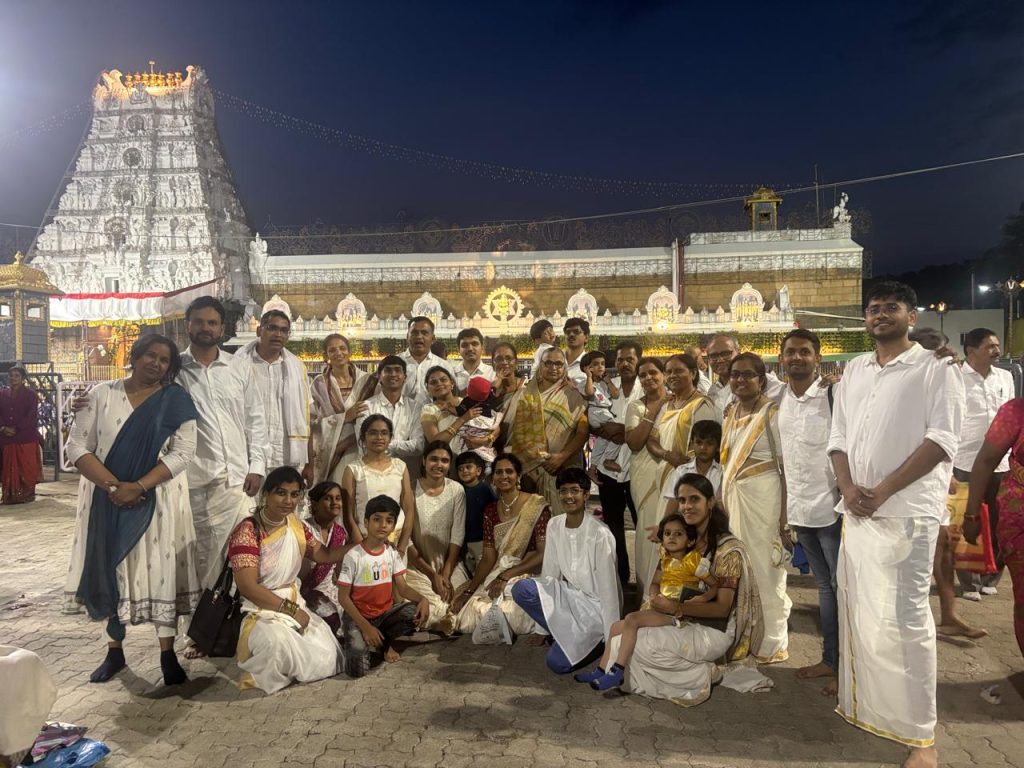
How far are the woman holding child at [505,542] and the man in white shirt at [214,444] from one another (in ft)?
4.83

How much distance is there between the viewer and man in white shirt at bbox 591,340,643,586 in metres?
4.98

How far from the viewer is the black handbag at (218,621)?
3.63 meters

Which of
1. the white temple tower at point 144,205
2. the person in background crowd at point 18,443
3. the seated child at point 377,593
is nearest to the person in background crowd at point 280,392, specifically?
the seated child at point 377,593

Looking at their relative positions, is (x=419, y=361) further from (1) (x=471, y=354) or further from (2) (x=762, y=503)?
(2) (x=762, y=503)

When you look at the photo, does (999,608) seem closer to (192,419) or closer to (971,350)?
(971,350)

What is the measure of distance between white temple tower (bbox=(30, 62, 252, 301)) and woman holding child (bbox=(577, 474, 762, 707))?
27.2 m

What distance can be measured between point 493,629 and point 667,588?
1154 millimetres

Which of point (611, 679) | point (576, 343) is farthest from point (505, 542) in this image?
point (576, 343)

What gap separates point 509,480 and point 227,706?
6.60 feet

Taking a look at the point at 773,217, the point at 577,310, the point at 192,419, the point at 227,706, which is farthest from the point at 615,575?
the point at 773,217

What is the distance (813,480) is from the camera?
3654 mm

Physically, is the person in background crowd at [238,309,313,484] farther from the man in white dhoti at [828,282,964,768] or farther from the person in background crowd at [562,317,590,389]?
the man in white dhoti at [828,282,964,768]

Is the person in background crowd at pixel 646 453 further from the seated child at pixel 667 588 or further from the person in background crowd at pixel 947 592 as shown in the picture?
the person in background crowd at pixel 947 592

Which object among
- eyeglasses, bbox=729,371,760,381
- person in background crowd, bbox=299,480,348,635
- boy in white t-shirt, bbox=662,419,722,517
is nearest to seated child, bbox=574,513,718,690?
boy in white t-shirt, bbox=662,419,722,517
